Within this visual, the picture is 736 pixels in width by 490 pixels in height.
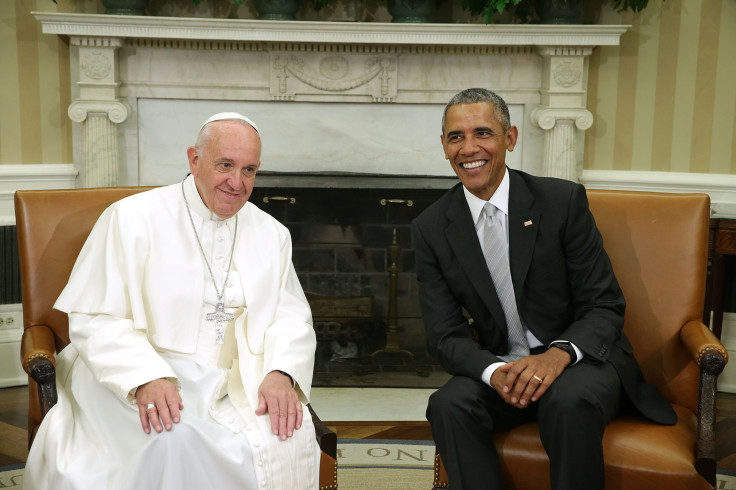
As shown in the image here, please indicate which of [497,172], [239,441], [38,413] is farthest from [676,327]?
[38,413]

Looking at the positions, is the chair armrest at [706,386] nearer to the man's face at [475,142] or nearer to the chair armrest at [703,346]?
the chair armrest at [703,346]

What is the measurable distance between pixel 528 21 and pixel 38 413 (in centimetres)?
359

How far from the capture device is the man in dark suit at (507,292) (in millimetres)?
2545

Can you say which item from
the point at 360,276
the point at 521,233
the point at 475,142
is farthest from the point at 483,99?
the point at 360,276

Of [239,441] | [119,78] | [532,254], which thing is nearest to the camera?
[239,441]

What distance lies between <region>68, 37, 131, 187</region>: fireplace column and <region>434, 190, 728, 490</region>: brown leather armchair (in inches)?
112

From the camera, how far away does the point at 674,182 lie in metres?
5.00

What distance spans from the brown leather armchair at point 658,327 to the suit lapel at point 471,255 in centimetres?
41

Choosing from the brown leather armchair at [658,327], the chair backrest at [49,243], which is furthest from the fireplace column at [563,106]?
the chair backrest at [49,243]

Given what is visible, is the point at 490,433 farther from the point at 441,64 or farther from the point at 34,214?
the point at 441,64

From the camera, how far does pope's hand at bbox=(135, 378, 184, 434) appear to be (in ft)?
7.39

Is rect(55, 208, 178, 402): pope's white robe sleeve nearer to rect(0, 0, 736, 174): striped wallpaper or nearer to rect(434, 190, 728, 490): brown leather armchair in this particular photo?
rect(434, 190, 728, 490): brown leather armchair

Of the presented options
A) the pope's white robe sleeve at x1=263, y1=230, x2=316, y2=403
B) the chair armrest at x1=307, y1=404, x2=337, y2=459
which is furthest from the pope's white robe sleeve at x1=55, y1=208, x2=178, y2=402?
the chair armrest at x1=307, y1=404, x2=337, y2=459

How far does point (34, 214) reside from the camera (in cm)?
291
